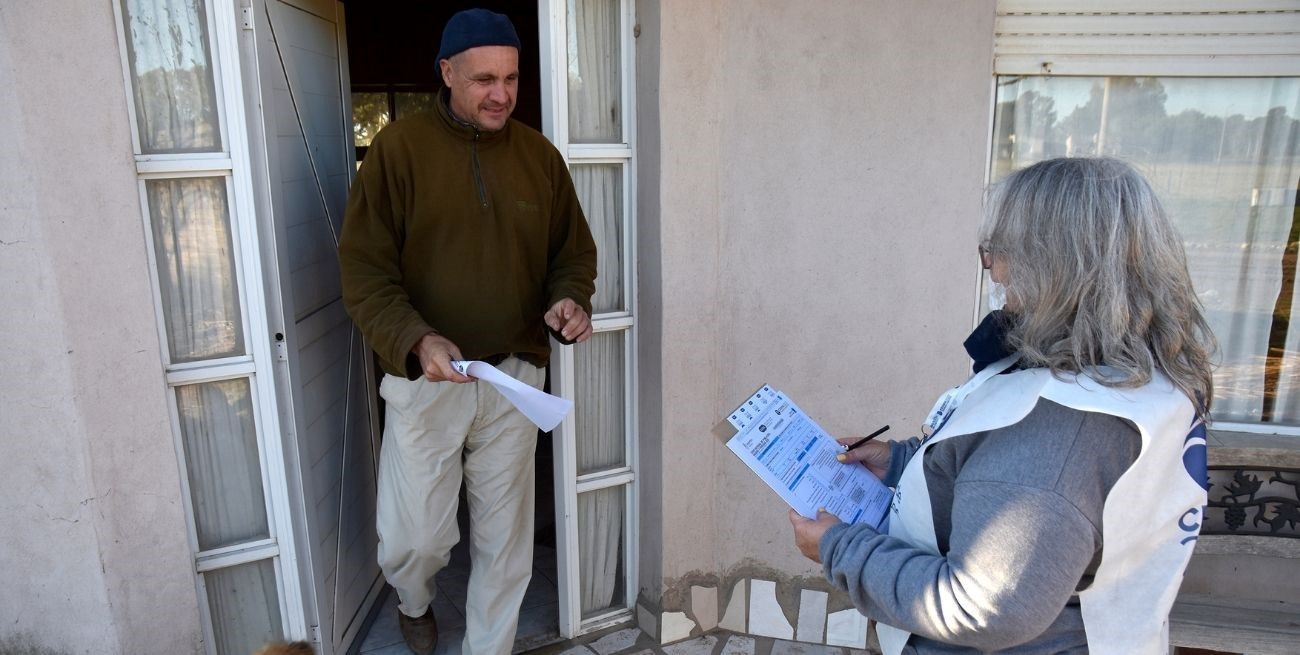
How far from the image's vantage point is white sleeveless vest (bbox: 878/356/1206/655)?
4.01 feet

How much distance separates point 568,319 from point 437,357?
472mm

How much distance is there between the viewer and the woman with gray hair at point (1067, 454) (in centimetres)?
121

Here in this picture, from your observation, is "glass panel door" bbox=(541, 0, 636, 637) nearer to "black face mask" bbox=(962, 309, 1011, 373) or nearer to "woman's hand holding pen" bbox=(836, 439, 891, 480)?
"woman's hand holding pen" bbox=(836, 439, 891, 480)

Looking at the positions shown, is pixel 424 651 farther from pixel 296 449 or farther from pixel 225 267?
pixel 225 267

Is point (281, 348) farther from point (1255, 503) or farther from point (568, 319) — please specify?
point (1255, 503)

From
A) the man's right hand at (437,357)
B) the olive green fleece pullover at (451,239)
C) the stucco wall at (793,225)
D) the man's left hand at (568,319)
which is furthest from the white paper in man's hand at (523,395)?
the stucco wall at (793,225)

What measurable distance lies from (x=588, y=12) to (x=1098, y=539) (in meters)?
2.28

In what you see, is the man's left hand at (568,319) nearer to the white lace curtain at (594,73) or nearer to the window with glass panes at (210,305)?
the white lace curtain at (594,73)

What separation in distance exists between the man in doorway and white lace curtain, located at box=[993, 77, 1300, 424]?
6.15 feet

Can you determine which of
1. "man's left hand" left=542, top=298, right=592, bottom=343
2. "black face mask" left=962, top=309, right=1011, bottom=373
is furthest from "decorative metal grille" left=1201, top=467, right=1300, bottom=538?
"man's left hand" left=542, top=298, right=592, bottom=343

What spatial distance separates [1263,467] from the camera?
10.5ft

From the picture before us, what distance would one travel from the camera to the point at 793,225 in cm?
300

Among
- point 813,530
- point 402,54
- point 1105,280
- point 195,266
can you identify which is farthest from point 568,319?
point 402,54

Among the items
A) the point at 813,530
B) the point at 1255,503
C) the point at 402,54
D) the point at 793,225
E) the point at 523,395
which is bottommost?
the point at 1255,503
